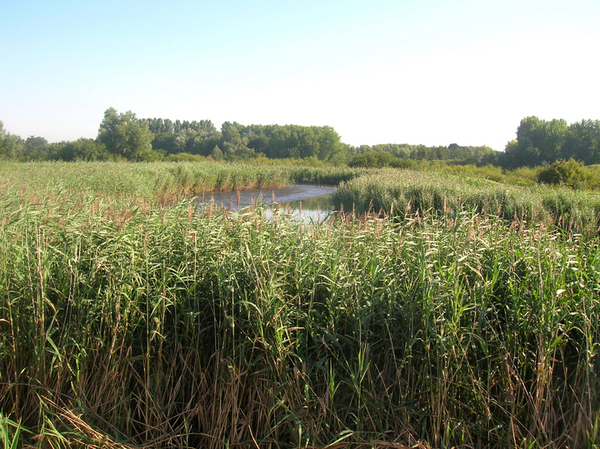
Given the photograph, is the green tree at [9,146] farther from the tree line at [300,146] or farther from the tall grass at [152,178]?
the tall grass at [152,178]

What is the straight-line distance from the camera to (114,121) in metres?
51.4

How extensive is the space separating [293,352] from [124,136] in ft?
170

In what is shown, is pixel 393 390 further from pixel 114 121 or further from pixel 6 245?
pixel 114 121

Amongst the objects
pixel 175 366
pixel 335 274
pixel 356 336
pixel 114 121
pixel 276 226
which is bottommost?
pixel 175 366

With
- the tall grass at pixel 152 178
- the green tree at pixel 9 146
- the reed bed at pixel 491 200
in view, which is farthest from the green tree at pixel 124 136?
the reed bed at pixel 491 200

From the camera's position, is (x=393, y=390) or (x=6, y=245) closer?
(x=393, y=390)

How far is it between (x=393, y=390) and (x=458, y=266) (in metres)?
1.01

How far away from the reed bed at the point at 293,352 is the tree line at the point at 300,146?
3245cm

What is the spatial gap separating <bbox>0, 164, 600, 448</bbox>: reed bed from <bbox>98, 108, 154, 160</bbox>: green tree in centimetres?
4807

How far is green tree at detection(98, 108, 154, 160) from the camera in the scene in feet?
159

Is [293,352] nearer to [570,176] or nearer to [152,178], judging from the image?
[152,178]

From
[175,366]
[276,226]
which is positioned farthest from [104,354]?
[276,226]

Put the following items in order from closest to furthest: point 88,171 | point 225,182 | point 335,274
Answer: point 335,274 < point 88,171 < point 225,182

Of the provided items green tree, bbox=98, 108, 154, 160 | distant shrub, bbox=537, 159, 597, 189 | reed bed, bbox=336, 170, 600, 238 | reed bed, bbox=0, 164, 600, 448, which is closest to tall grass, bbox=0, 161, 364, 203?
reed bed, bbox=0, 164, 600, 448
